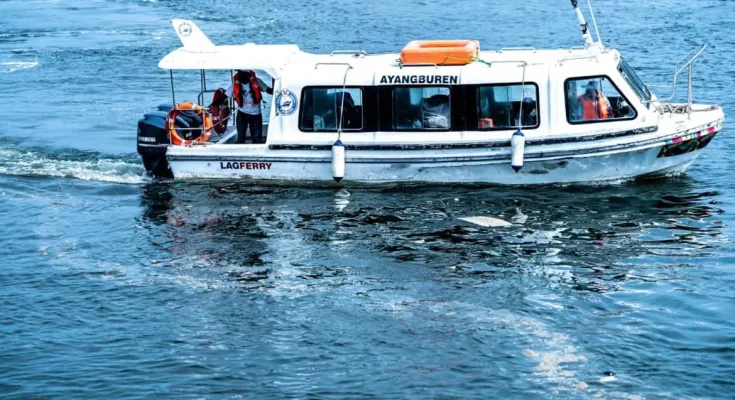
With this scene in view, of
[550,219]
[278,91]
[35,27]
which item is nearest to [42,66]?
[35,27]

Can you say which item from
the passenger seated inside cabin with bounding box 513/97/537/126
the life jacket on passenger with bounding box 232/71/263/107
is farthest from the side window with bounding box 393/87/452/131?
the life jacket on passenger with bounding box 232/71/263/107

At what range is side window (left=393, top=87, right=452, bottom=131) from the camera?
20.6 metres

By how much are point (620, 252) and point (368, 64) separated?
639 centimetres

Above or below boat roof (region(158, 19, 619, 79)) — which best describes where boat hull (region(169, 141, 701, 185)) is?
below

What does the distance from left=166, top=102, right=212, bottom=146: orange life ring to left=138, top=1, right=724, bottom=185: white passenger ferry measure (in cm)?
3

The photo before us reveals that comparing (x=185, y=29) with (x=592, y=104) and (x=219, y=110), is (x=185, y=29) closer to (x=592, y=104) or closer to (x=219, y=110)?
(x=219, y=110)

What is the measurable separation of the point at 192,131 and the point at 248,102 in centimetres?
143

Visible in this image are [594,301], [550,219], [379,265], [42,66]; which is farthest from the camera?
[42,66]

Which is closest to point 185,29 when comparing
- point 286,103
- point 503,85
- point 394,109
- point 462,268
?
point 286,103

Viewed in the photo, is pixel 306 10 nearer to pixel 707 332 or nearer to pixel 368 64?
pixel 368 64

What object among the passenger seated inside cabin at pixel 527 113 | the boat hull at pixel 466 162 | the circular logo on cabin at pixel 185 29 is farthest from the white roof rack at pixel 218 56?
the passenger seated inside cabin at pixel 527 113

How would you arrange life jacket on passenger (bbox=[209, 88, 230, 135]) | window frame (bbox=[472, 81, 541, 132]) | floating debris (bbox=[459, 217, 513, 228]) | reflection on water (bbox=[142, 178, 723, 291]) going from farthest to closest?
life jacket on passenger (bbox=[209, 88, 230, 135]), window frame (bbox=[472, 81, 541, 132]), floating debris (bbox=[459, 217, 513, 228]), reflection on water (bbox=[142, 178, 723, 291])

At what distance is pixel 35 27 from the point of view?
44.1m

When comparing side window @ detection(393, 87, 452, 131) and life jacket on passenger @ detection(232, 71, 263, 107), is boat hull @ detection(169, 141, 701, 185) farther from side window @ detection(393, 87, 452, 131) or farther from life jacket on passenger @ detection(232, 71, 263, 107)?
life jacket on passenger @ detection(232, 71, 263, 107)
